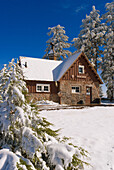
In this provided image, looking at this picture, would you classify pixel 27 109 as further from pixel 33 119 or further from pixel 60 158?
pixel 60 158

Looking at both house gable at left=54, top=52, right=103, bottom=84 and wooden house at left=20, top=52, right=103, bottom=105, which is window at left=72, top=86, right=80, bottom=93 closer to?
wooden house at left=20, top=52, right=103, bottom=105

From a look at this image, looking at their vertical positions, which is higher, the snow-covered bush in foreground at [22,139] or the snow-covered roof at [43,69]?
the snow-covered roof at [43,69]

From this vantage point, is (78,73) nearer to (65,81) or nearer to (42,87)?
(65,81)

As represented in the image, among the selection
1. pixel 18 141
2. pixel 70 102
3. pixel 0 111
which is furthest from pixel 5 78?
pixel 70 102

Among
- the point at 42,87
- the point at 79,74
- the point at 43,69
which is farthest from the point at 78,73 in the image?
the point at 42,87

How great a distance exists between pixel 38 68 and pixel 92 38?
1665cm

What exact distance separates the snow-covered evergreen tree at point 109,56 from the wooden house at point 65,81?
20.6 feet

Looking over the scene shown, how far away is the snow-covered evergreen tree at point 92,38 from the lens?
94.7 feet

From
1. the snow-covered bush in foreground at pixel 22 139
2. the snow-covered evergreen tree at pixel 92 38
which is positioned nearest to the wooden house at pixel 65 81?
the snow-covered evergreen tree at pixel 92 38

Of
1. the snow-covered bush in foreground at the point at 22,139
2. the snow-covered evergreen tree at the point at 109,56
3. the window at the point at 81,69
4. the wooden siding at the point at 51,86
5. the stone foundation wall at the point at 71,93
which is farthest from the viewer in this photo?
the snow-covered evergreen tree at the point at 109,56

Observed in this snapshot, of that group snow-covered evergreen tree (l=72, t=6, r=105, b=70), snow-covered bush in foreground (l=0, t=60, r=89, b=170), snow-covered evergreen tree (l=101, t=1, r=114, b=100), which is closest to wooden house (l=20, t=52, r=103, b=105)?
snow-covered evergreen tree (l=101, t=1, r=114, b=100)

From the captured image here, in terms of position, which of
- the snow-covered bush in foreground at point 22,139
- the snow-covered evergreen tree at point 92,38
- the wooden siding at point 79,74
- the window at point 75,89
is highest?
the snow-covered evergreen tree at point 92,38

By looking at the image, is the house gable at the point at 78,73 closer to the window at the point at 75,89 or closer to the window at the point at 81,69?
the window at the point at 81,69

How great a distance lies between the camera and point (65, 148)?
2.96 meters
